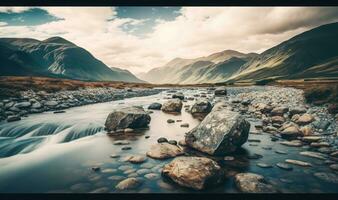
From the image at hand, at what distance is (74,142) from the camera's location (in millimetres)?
13250

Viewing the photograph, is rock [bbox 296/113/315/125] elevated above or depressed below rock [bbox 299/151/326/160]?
above

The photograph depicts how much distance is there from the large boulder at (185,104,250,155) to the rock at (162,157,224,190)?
2500 millimetres

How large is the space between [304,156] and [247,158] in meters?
2.41

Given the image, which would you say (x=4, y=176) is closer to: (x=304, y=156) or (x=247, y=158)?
(x=247, y=158)

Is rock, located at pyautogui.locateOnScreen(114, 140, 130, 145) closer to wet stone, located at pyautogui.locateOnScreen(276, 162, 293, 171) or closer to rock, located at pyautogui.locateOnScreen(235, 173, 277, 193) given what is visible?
rock, located at pyautogui.locateOnScreen(235, 173, 277, 193)

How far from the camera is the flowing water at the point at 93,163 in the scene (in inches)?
280

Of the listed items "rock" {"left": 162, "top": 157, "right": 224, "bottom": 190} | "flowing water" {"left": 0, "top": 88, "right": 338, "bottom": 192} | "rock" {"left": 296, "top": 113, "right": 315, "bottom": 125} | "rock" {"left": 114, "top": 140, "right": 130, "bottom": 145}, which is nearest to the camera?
"rock" {"left": 162, "top": 157, "right": 224, "bottom": 190}

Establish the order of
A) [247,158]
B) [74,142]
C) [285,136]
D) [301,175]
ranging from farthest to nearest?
[74,142] < [285,136] < [247,158] < [301,175]

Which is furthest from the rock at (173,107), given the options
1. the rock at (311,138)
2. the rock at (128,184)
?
the rock at (128,184)

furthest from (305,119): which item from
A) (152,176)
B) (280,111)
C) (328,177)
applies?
(152,176)

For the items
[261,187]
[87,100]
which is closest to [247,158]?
[261,187]

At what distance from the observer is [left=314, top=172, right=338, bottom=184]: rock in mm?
7222

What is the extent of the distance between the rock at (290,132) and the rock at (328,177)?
15.1 feet

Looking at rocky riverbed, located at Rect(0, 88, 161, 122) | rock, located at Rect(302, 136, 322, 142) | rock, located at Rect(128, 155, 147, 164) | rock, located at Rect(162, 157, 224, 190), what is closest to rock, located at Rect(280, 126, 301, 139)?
rock, located at Rect(302, 136, 322, 142)
